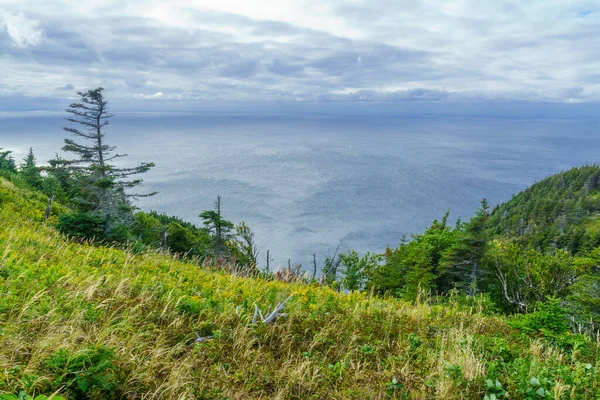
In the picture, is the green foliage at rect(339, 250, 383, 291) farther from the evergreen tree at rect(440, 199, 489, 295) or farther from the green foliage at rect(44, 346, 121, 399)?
the green foliage at rect(44, 346, 121, 399)

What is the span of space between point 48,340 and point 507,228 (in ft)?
568

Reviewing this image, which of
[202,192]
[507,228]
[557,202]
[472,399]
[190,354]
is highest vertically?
[190,354]

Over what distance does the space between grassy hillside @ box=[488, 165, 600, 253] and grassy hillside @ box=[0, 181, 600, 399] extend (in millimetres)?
134919

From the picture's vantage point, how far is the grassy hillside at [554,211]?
12444cm

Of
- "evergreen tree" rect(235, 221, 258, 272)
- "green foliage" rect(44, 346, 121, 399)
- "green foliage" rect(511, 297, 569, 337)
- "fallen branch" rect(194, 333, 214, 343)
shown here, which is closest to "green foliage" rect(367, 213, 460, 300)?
"evergreen tree" rect(235, 221, 258, 272)

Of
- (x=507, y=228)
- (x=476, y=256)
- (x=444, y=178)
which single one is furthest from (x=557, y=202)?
(x=476, y=256)

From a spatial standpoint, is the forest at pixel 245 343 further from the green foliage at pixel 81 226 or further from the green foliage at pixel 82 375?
the green foliage at pixel 81 226

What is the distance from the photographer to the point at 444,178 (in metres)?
173

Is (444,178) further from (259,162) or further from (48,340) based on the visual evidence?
(48,340)

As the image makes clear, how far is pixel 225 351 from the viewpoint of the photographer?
453 cm

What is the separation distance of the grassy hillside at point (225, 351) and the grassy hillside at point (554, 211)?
135m

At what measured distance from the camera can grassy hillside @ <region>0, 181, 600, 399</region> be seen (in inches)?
131

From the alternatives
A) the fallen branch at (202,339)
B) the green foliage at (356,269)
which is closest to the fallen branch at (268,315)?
the fallen branch at (202,339)

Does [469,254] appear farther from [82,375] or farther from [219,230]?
[82,375]
